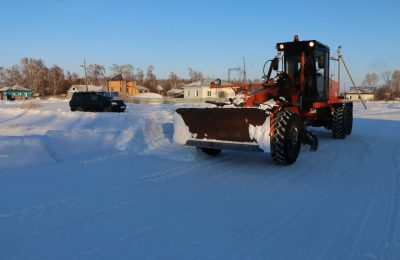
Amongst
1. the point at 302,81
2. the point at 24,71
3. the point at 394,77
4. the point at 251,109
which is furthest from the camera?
the point at 394,77

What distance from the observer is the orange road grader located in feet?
23.9

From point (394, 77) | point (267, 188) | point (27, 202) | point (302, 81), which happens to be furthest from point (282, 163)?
point (394, 77)

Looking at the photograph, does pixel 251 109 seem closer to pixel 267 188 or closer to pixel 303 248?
pixel 267 188

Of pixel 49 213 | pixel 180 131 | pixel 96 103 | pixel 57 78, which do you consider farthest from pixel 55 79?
pixel 49 213

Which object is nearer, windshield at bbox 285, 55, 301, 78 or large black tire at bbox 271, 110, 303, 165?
large black tire at bbox 271, 110, 303, 165

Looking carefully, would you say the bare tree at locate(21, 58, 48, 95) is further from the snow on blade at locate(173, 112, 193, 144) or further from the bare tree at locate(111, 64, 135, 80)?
the snow on blade at locate(173, 112, 193, 144)

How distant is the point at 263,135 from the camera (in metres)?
7.21

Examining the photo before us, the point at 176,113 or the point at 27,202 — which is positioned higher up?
the point at 176,113

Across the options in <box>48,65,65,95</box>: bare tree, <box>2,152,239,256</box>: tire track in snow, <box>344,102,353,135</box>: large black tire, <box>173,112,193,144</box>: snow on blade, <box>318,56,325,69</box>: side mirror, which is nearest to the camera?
<box>2,152,239,256</box>: tire track in snow

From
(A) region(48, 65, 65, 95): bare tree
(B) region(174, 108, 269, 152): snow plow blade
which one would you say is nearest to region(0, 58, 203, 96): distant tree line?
(A) region(48, 65, 65, 95): bare tree

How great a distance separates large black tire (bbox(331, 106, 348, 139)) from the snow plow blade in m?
5.59

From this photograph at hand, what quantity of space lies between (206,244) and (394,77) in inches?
5842

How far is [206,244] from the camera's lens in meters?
3.70

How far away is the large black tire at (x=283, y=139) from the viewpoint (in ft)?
23.7
